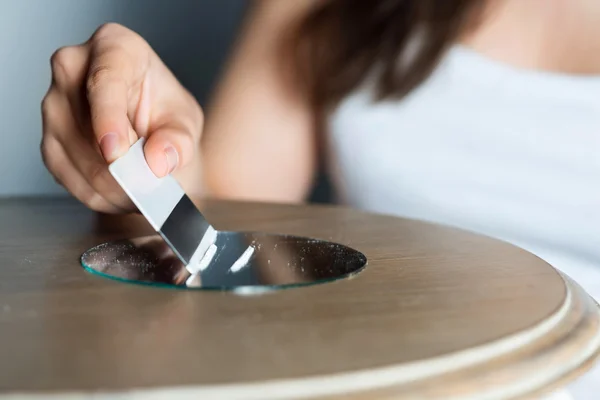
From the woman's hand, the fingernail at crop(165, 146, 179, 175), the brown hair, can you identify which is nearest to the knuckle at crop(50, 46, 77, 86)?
the woman's hand

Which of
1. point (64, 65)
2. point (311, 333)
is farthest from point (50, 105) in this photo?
point (311, 333)

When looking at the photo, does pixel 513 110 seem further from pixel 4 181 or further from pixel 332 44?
Result: pixel 4 181

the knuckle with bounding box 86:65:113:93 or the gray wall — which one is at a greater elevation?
the knuckle with bounding box 86:65:113:93

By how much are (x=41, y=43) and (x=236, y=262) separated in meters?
0.58

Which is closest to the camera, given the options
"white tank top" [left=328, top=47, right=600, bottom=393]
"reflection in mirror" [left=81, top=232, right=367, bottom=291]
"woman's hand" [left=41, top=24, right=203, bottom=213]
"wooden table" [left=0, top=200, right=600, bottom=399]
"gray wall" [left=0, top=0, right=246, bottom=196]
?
"wooden table" [left=0, top=200, right=600, bottom=399]

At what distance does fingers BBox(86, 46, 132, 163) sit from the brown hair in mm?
272

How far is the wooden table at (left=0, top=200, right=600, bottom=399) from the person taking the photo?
19 cm

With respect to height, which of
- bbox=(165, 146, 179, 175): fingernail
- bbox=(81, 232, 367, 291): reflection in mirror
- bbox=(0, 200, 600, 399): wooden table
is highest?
bbox=(165, 146, 179, 175): fingernail

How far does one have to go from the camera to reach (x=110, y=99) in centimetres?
37

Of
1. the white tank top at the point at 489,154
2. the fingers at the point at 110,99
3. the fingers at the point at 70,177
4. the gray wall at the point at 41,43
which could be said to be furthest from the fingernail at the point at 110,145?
the gray wall at the point at 41,43

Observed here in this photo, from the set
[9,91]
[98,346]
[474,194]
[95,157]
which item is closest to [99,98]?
[95,157]

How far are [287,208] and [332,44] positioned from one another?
0.26m

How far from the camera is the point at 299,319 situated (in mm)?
246

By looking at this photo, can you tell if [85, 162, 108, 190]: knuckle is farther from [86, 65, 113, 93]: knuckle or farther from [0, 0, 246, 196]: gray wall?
[0, 0, 246, 196]: gray wall
